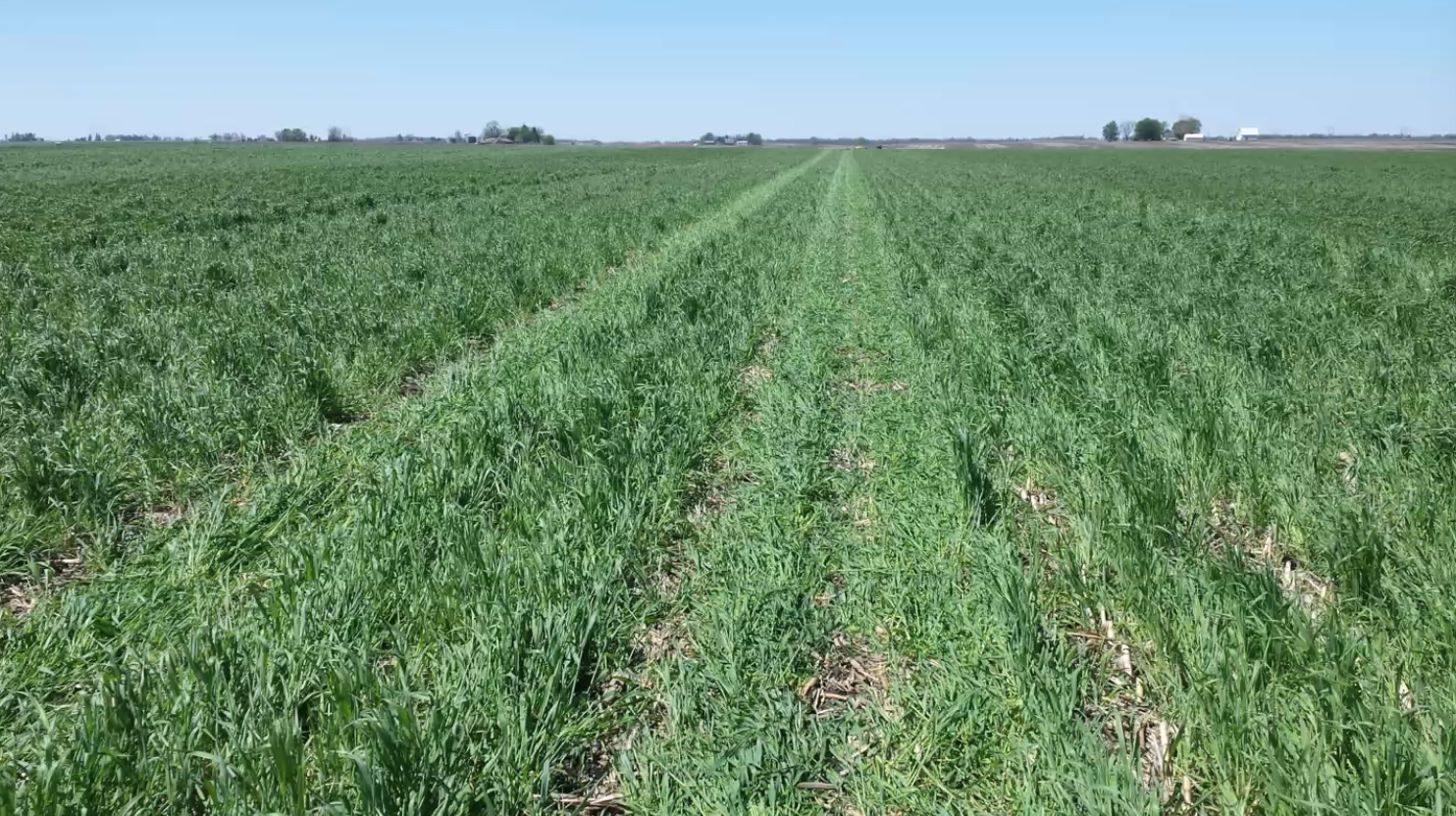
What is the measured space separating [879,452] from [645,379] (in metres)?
2.07

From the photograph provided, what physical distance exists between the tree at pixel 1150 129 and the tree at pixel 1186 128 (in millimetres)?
9881

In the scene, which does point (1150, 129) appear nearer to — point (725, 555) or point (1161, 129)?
point (1161, 129)

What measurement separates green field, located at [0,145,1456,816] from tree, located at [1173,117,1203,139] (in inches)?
8206

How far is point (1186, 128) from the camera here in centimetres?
17975

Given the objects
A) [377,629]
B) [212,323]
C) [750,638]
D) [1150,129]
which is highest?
[1150,129]

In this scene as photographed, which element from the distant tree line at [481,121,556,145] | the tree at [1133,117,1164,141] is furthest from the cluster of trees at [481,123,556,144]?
the tree at [1133,117,1164,141]

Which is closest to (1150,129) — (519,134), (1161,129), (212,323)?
Answer: (1161,129)

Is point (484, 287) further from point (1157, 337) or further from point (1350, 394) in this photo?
point (1350, 394)

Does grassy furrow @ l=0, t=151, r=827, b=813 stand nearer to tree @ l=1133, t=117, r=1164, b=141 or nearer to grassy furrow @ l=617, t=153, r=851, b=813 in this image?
grassy furrow @ l=617, t=153, r=851, b=813

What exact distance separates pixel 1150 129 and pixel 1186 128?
17.0m

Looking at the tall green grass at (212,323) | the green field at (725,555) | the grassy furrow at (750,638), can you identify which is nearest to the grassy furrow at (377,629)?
the green field at (725,555)

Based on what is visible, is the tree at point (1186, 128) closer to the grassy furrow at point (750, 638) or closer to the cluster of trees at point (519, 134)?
the cluster of trees at point (519, 134)

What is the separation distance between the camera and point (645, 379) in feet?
19.9

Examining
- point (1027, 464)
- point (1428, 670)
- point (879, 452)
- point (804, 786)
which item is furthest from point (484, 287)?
point (1428, 670)
